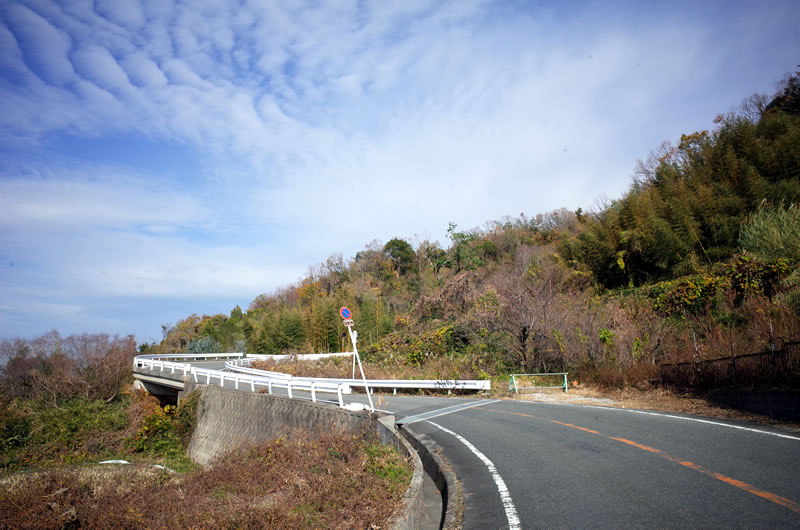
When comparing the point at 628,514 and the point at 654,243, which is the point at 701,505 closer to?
the point at 628,514

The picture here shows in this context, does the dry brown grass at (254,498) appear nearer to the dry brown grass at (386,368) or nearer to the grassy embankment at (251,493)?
the grassy embankment at (251,493)

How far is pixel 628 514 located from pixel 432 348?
81.2 ft

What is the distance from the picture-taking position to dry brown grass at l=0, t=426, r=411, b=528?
193 inches

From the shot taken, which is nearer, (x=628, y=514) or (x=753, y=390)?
(x=628, y=514)

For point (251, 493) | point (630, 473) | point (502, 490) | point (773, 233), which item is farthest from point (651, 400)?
point (251, 493)

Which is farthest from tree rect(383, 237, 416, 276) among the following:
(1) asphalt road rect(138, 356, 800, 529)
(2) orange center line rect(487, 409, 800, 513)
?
(2) orange center line rect(487, 409, 800, 513)

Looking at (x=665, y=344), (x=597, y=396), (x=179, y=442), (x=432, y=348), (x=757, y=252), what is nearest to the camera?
(x=597, y=396)

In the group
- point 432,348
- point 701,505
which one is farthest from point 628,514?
point 432,348

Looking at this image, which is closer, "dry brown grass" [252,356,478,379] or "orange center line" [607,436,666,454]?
"orange center line" [607,436,666,454]

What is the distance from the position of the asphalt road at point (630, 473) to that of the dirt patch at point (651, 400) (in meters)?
0.78

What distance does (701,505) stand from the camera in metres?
4.55

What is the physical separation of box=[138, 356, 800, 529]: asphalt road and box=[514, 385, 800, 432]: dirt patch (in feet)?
2.54

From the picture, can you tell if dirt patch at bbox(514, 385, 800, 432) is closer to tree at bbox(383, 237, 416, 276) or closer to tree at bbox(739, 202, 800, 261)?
tree at bbox(739, 202, 800, 261)

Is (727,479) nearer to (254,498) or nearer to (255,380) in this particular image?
(254,498)
